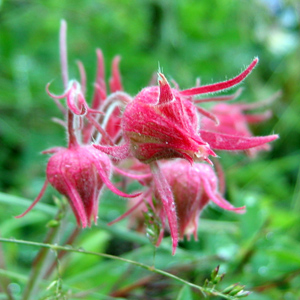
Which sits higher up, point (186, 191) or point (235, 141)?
point (235, 141)

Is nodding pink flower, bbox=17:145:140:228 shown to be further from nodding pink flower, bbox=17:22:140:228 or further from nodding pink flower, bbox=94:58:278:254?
nodding pink flower, bbox=94:58:278:254

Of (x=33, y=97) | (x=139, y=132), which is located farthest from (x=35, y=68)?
(x=139, y=132)

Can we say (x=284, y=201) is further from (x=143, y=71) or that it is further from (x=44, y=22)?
(x=44, y=22)

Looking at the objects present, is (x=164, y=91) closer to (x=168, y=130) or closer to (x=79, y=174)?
(x=168, y=130)

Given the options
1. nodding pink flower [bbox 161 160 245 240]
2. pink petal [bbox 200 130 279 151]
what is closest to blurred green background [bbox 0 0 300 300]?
nodding pink flower [bbox 161 160 245 240]

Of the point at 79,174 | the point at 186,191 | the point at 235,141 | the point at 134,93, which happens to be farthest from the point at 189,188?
the point at 134,93

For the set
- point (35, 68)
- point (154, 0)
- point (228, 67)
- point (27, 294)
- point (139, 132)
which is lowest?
point (27, 294)
